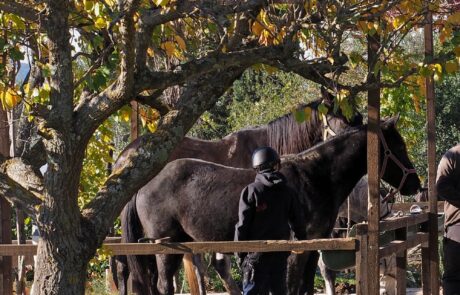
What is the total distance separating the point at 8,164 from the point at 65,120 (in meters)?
0.86

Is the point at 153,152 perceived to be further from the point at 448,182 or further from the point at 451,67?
the point at 448,182

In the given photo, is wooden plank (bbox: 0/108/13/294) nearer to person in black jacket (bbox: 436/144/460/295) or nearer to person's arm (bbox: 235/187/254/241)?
person's arm (bbox: 235/187/254/241)

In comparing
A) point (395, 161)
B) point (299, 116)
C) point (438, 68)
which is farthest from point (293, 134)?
point (299, 116)

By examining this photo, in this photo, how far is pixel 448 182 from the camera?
798 cm

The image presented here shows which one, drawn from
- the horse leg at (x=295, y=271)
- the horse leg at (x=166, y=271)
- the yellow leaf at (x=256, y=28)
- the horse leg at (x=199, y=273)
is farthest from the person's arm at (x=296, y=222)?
the horse leg at (x=199, y=273)

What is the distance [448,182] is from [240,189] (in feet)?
6.28

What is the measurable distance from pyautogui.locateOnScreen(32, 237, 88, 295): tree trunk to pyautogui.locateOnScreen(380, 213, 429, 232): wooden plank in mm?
3023

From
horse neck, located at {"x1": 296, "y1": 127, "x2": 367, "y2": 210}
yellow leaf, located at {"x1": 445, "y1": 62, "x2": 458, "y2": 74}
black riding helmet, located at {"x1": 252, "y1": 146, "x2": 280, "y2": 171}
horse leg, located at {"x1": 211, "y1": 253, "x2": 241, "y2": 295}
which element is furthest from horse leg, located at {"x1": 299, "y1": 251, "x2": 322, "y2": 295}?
yellow leaf, located at {"x1": 445, "y1": 62, "x2": 458, "y2": 74}

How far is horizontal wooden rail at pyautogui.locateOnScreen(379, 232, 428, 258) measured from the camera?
7.29 meters

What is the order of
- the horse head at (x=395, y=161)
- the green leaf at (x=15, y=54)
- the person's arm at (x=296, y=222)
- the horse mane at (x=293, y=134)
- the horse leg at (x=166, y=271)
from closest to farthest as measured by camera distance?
the green leaf at (x=15, y=54)
the person's arm at (x=296, y=222)
the horse head at (x=395, y=161)
the horse leg at (x=166, y=271)
the horse mane at (x=293, y=134)

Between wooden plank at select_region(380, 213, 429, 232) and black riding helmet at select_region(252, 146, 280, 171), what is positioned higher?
black riding helmet at select_region(252, 146, 280, 171)

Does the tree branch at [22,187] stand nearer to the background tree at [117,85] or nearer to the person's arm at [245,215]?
the background tree at [117,85]

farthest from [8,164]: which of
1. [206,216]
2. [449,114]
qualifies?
[449,114]

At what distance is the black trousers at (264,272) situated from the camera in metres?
7.22
